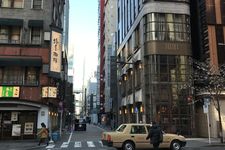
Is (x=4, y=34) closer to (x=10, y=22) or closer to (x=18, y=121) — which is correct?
(x=10, y=22)

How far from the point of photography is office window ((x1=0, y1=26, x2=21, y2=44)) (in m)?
34.4

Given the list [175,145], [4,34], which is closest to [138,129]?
[175,145]

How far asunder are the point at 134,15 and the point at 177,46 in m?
10.9

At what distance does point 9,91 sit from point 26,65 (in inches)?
116

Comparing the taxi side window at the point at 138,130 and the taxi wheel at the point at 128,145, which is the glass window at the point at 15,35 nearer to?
the taxi side window at the point at 138,130

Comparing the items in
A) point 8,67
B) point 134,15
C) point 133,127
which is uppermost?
point 134,15

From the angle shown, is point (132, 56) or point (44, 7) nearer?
point (44, 7)

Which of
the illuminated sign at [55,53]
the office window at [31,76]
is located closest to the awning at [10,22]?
the illuminated sign at [55,53]

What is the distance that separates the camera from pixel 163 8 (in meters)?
40.3

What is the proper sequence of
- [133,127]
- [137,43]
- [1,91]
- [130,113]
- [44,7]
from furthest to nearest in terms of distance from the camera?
1. [130,113]
2. [137,43]
3. [44,7]
4. [1,91]
5. [133,127]

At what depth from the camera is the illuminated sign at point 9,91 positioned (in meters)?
32.1

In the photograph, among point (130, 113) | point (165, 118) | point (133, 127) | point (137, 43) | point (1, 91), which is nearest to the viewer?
point (133, 127)

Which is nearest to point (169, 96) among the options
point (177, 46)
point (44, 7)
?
point (177, 46)

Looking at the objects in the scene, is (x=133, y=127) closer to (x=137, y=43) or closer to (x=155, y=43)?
(x=155, y=43)
